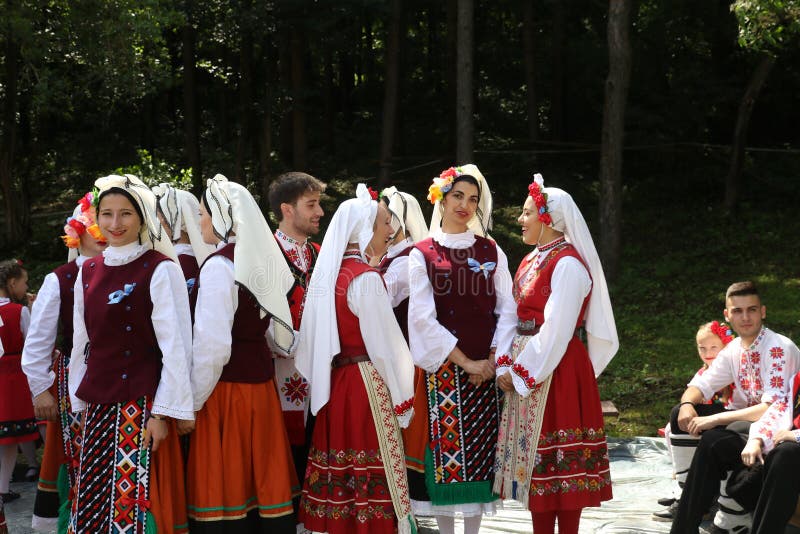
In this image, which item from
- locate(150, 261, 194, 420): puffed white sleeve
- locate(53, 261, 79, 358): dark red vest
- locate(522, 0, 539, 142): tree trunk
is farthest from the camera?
locate(522, 0, 539, 142): tree trunk

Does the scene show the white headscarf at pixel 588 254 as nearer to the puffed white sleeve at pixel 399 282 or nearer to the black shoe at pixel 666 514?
the puffed white sleeve at pixel 399 282

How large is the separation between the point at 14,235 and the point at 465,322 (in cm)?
1119

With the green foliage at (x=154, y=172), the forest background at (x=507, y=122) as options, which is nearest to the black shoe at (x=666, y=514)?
the forest background at (x=507, y=122)

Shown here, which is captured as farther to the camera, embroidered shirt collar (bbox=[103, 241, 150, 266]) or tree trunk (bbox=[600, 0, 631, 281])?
tree trunk (bbox=[600, 0, 631, 281])

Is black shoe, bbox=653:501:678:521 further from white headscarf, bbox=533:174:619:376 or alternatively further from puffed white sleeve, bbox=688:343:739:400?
white headscarf, bbox=533:174:619:376

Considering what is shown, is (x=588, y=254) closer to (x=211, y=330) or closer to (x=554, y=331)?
(x=554, y=331)

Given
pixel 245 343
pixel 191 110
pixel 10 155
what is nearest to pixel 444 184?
pixel 245 343

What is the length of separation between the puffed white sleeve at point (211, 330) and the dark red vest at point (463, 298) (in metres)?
1.10

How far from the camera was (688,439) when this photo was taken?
5.02 meters

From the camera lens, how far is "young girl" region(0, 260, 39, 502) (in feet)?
19.0

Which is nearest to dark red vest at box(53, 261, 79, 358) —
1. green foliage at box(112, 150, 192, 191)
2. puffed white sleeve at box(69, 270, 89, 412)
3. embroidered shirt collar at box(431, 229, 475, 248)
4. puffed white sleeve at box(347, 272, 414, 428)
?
puffed white sleeve at box(69, 270, 89, 412)

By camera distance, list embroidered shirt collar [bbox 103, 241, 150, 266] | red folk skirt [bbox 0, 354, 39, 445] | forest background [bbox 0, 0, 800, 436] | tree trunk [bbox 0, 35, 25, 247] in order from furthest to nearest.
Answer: tree trunk [bbox 0, 35, 25, 247] < forest background [bbox 0, 0, 800, 436] < red folk skirt [bbox 0, 354, 39, 445] < embroidered shirt collar [bbox 103, 241, 150, 266]

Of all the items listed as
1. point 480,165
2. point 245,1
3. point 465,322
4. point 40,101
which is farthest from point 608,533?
point 480,165

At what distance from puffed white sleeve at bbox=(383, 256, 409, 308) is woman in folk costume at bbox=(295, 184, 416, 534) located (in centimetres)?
59
